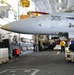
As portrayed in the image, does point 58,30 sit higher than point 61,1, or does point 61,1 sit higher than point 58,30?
point 61,1

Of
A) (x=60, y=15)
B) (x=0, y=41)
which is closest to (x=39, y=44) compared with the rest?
(x=0, y=41)

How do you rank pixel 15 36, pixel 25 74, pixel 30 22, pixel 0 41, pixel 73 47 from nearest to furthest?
pixel 25 74
pixel 30 22
pixel 73 47
pixel 0 41
pixel 15 36

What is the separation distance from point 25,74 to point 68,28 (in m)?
3.95

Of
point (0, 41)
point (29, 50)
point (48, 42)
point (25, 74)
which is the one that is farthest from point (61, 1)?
point (25, 74)

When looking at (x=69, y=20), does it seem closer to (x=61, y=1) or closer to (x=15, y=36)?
(x=15, y=36)

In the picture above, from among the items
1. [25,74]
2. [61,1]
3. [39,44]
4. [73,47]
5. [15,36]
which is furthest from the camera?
[61,1]

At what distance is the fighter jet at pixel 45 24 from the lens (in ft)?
42.9

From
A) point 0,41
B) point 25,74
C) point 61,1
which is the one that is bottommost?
point 25,74

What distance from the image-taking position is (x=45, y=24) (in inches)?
521

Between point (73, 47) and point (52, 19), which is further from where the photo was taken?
point (73, 47)

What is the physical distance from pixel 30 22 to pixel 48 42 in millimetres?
28428

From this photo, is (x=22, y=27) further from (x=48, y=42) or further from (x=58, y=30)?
(x=48, y=42)

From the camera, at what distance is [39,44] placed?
36.9 metres

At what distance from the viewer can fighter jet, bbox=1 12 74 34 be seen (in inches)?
515
